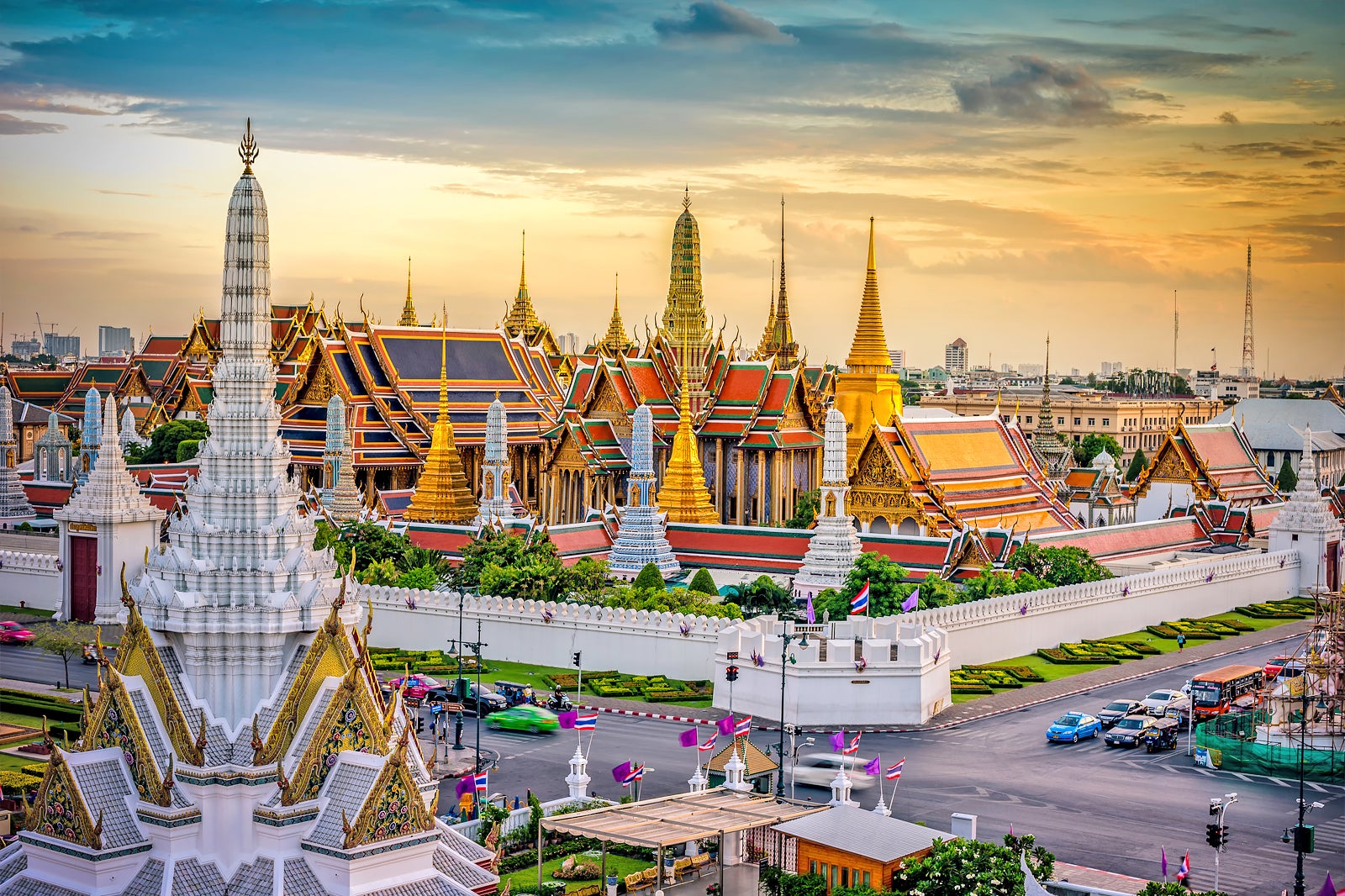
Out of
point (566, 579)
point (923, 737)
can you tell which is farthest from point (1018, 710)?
point (566, 579)

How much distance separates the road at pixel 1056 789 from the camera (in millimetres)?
29219

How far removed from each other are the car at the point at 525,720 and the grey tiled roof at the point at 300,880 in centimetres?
1600

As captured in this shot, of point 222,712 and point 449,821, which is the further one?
point 449,821

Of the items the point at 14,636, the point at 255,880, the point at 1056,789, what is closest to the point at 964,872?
the point at 1056,789

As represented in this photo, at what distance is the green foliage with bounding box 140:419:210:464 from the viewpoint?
84.9 m

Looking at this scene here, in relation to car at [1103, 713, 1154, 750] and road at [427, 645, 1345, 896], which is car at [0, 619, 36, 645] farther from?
car at [1103, 713, 1154, 750]

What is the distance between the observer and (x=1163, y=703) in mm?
40031

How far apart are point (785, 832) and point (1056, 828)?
20.9ft

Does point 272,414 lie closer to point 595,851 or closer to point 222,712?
point 222,712

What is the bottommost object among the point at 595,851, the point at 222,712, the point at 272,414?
the point at 595,851

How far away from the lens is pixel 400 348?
76.5 m

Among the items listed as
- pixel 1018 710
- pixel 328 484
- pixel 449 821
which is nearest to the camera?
pixel 449 821

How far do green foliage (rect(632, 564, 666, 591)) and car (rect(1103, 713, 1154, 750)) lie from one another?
15.9m

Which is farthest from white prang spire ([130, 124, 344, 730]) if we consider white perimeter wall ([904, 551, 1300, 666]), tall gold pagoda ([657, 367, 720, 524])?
tall gold pagoda ([657, 367, 720, 524])
